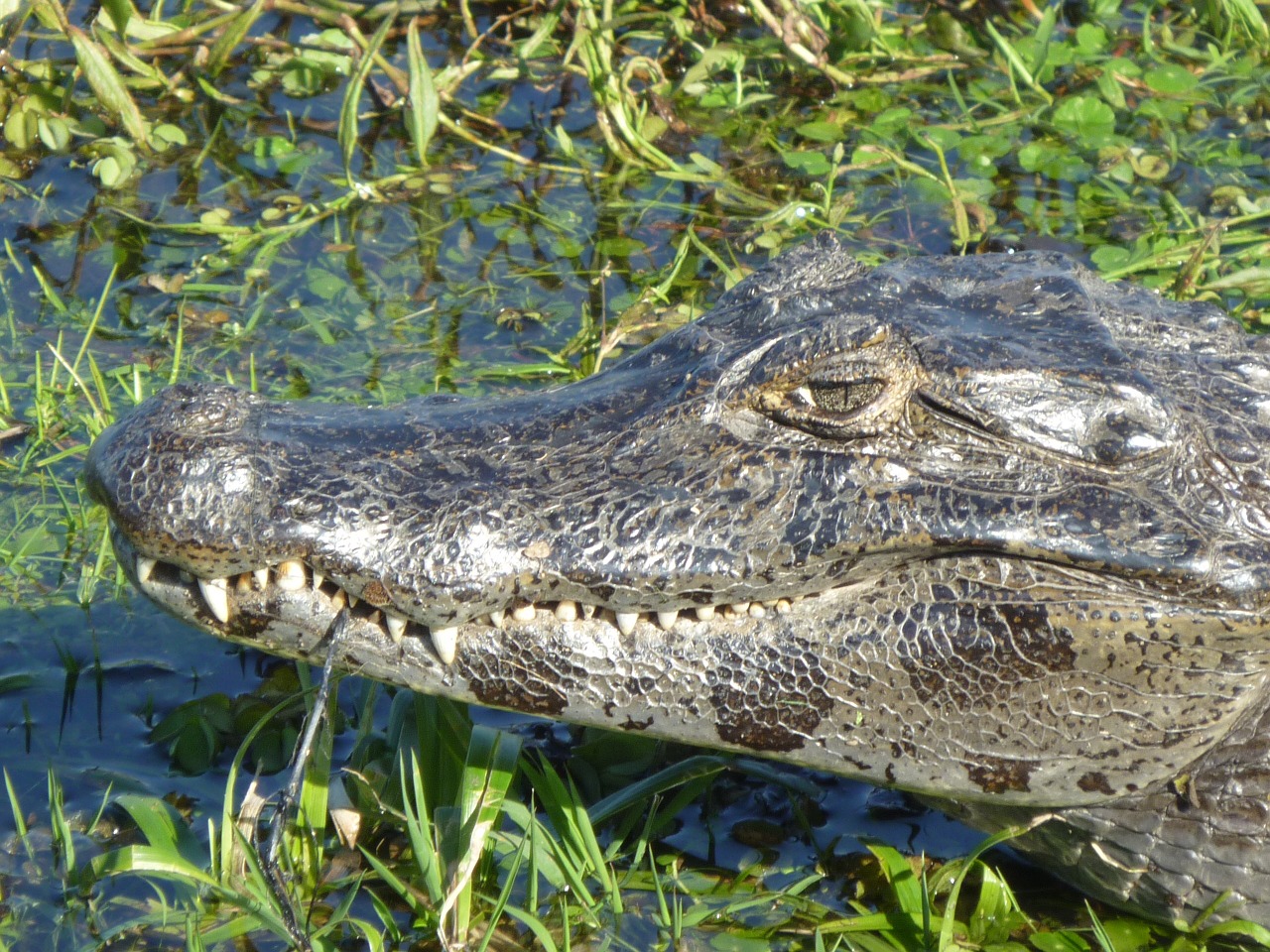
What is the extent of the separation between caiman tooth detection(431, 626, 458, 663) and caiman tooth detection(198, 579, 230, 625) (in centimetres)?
37

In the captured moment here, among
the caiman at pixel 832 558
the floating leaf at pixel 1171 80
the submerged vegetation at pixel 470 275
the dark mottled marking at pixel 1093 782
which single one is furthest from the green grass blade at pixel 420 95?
the dark mottled marking at pixel 1093 782

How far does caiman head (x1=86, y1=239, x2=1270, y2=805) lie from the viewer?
2580 millimetres

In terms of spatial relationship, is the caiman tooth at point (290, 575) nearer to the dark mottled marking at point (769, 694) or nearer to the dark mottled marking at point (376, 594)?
the dark mottled marking at point (376, 594)

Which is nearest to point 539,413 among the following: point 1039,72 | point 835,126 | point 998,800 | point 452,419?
point 452,419

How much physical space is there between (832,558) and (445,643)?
713 millimetres

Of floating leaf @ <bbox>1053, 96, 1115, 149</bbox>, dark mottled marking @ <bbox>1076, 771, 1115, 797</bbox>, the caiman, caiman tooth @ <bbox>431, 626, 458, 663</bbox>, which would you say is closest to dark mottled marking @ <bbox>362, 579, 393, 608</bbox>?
the caiman

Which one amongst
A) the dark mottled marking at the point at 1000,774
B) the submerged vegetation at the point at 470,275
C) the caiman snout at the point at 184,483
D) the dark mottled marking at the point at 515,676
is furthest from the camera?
the submerged vegetation at the point at 470,275

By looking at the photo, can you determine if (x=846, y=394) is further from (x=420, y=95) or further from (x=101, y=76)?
(x=101, y=76)

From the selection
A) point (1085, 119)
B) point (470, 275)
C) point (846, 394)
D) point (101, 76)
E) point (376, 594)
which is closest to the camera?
point (376, 594)

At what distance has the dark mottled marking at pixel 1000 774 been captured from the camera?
9.02 ft

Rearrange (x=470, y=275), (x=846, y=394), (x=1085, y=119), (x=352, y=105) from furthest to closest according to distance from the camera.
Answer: (x=1085, y=119), (x=470, y=275), (x=352, y=105), (x=846, y=394)

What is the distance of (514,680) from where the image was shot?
2.65 m

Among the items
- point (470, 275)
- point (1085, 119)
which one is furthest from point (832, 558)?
point (1085, 119)

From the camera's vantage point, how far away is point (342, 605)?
2588 mm
